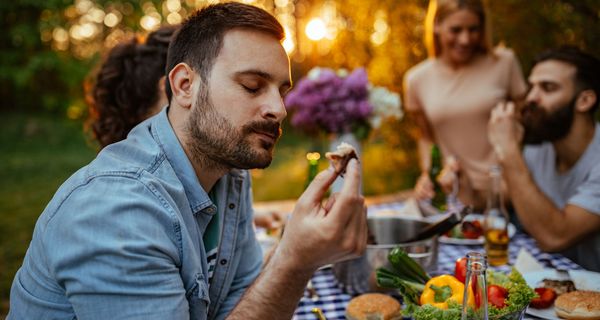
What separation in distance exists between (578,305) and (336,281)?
0.80 m

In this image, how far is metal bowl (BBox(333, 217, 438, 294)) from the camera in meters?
1.57

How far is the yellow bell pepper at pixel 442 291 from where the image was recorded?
1351 millimetres

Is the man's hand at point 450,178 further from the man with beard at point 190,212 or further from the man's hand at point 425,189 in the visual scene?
the man with beard at point 190,212

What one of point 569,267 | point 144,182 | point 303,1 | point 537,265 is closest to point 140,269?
point 144,182

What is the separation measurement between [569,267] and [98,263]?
183 cm

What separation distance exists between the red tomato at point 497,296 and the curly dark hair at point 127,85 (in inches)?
68.2

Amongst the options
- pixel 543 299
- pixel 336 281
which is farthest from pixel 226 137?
pixel 543 299

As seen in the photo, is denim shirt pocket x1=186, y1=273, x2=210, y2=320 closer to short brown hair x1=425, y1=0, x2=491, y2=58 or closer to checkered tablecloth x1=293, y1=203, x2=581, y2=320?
checkered tablecloth x1=293, y1=203, x2=581, y2=320

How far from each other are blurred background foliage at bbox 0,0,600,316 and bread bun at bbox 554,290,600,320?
1.61 meters

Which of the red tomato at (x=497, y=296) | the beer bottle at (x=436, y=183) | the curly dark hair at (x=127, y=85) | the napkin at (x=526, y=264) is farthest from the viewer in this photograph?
the beer bottle at (x=436, y=183)

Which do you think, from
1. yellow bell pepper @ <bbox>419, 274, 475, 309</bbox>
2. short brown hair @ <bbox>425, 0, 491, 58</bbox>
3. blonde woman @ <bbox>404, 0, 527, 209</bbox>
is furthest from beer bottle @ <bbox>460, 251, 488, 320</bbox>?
short brown hair @ <bbox>425, 0, 491, 58</bbox>

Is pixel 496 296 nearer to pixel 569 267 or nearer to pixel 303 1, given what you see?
pixel 569 267

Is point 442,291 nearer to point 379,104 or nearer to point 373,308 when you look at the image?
point 373,308

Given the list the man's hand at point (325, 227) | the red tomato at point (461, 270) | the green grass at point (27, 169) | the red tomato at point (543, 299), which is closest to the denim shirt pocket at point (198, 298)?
the man's hand at point (325, 227)
